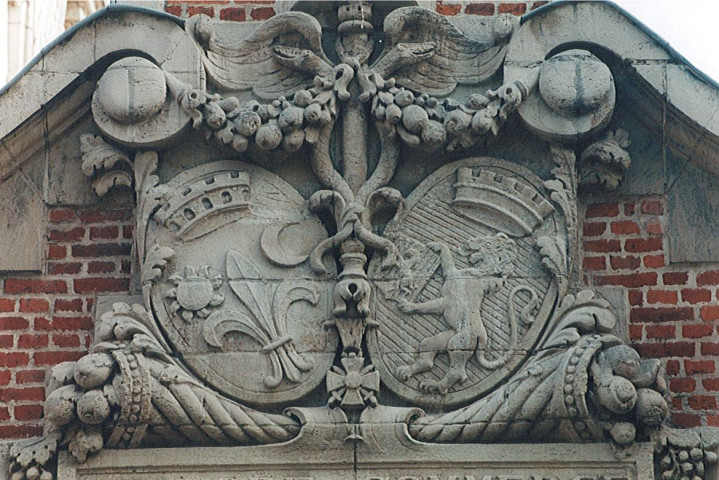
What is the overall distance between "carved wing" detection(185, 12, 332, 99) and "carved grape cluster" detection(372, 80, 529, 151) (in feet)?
1.26

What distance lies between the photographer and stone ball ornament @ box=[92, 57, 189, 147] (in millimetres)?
8672

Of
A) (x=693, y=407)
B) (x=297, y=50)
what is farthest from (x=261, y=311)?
(x=693, y=407)

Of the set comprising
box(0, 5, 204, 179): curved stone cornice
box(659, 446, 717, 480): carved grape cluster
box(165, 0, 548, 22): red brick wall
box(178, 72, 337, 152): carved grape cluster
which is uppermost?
box(165, 0, 548, 22): red brick wall

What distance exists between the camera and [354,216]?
8555mm

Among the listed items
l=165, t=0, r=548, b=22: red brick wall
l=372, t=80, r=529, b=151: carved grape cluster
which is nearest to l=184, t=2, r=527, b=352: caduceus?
l=372, t=80, r=529, b=151: carved grape cluster

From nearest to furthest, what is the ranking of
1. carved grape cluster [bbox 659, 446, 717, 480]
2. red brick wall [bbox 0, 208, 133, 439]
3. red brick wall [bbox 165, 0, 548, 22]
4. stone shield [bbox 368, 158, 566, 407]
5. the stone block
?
carved grape cluster [bbox 659, 446, 717, 480] < stone shield [bbox 368, 158, 566, 407] < red brick wall [bbox 0, 208, 133, 439] < the stone block < red brick wall [bbox 165, 0, 548, 22]

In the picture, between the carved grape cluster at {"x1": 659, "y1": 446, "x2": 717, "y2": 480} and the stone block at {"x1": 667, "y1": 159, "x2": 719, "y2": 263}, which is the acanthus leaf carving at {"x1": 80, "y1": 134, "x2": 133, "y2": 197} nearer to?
the stone block at {"x1": 667, "y1": 159, "x2": 719, "y2": 263}

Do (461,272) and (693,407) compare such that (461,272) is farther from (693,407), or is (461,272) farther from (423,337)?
(693,407)

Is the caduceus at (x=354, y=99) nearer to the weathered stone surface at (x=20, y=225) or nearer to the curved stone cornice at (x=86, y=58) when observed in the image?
the curved stone cornice at (x=86, y=58)

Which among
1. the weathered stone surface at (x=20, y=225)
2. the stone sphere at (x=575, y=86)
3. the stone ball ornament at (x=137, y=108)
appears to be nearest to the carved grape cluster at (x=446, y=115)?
the stone sphere at (x=575, y=86)

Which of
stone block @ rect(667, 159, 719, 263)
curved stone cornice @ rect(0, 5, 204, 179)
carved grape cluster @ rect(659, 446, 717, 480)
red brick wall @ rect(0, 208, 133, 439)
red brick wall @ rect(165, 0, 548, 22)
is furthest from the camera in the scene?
red brick wall @ rect(165, 0, 548, 22)

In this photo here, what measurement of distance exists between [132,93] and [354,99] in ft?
3.14

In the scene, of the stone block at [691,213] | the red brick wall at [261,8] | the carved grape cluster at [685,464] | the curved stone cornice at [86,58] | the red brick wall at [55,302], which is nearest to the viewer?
the carved grape cluster at [685,464]

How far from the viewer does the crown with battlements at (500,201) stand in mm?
8609
